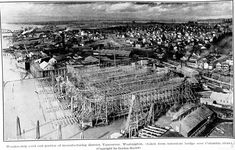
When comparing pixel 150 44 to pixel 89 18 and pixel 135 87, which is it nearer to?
pixel 135 87

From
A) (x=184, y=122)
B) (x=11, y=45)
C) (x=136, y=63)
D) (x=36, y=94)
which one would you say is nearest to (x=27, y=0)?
(x=11, y=45)

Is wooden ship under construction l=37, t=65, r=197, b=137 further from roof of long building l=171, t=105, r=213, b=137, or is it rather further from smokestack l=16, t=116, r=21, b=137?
smokestack l=16, t=116, r=21, b=137

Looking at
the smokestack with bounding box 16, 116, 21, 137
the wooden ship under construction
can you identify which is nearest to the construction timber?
the wooden ship under construction

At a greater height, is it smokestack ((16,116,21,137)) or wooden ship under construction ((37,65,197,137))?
wooden ship under construction ((37,65,197,137))

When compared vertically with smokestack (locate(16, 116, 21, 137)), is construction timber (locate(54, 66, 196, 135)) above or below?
above

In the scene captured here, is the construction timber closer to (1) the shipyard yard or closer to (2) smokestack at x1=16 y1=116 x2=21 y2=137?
(1) the shipyard yard

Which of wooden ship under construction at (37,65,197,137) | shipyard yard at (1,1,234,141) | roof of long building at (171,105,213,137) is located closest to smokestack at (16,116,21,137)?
shipyard yard at (1,1,234,141)

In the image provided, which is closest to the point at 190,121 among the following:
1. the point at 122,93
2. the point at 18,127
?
the point at 122,93

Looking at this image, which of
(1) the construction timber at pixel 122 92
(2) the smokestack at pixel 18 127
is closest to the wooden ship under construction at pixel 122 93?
(1) the construction timber at pixel 122 92

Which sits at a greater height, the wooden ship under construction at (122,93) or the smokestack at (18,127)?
the wooden ship under construction at (122,93)

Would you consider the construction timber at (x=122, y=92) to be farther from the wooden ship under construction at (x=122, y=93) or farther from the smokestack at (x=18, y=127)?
the smokestack at (x=18, y=127)
